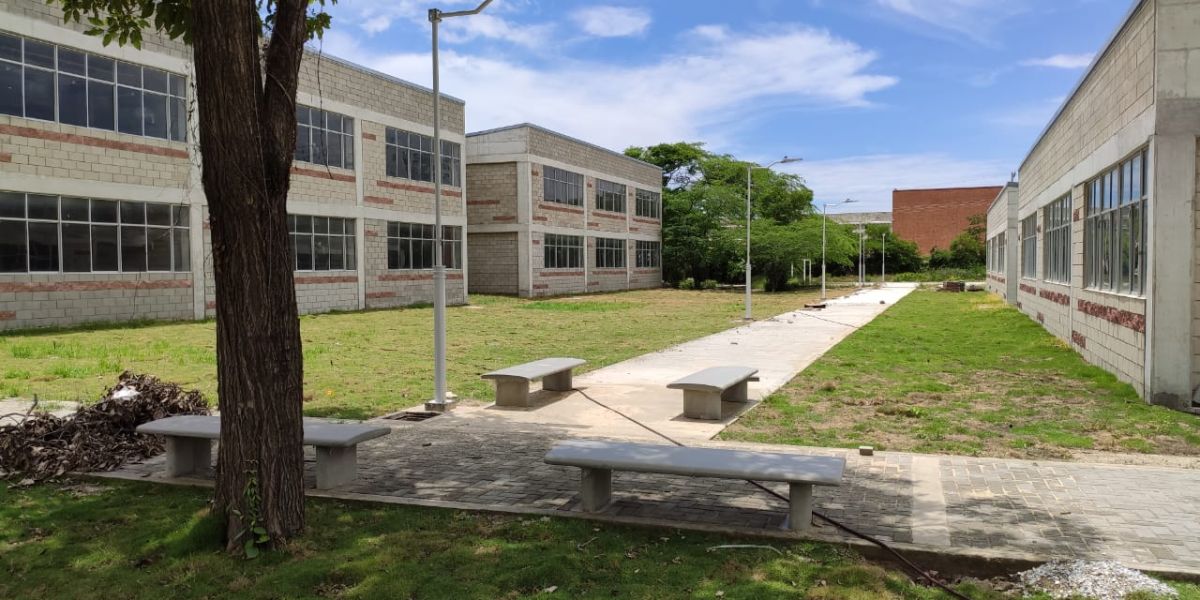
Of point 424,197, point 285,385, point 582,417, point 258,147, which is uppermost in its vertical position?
point 424,197

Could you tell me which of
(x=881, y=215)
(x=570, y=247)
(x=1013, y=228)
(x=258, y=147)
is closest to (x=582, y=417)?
(x=258, y=147)

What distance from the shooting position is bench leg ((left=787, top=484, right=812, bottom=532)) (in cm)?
548

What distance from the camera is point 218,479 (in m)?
5.40

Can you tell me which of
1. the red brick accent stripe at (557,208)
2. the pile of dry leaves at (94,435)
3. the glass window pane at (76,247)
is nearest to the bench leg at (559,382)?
the pile of dry leaves at (94,435)

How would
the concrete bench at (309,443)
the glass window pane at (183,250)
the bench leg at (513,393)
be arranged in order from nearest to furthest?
the concrete bench at (309,443)
the bench leg at (513,393)
the glass window pane at (183,250)

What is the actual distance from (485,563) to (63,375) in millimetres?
11414

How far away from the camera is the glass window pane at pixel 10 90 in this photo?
1941 centimetres

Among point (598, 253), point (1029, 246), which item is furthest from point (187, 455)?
point (598, 253)

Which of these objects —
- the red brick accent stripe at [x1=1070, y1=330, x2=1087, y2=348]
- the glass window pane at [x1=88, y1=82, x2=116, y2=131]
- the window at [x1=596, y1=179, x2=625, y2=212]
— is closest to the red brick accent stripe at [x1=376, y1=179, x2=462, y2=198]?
the glass window pane at [x1=88, y1=82, x2=116, y2=131]

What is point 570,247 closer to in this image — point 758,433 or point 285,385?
point 758,433

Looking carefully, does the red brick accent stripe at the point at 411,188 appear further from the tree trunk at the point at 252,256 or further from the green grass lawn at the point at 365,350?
the tree trunk at the point at 252,256

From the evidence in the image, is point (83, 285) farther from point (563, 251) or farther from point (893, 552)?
point (563, 251)

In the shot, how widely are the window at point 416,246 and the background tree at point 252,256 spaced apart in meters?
27.5

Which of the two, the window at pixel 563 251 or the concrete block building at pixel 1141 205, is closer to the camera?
the concrete block building at pixel 1141 205
